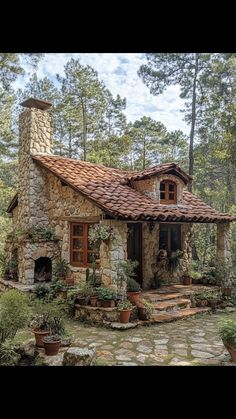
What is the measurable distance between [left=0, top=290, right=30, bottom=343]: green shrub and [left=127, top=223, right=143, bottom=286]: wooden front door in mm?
4426

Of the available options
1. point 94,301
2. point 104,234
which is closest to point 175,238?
point 104,234

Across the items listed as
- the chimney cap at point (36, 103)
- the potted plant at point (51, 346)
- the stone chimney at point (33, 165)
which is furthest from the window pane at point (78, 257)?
the chimney cap at point (36, 103)

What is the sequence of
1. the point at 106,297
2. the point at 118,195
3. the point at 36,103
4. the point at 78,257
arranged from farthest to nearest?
1. the point at 36,103
2. the point at 78,257
3. the point at 118,195
4. the point at 106,297

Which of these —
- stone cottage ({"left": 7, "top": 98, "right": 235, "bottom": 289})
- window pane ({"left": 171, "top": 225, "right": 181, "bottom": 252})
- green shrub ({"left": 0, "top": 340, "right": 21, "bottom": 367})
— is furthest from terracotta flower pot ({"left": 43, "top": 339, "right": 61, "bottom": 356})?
window pane ({"left": 171, "top": 225, "right": 181, "bottom": 252})

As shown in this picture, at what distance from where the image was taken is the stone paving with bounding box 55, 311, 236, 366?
4758mm

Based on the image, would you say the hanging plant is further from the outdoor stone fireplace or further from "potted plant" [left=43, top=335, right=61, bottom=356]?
"potted plant" [left=43, top=335, right=61, bottom=356]

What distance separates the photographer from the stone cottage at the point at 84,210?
27.2 feet

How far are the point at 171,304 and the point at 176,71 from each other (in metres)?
9.69

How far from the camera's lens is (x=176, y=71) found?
13695 millimetres

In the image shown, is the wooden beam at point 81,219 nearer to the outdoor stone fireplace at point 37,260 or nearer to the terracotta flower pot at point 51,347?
the outdoor stone fireplace at point 37,260

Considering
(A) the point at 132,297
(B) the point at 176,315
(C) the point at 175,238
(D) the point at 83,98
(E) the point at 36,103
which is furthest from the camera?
(D) the point at 83,98

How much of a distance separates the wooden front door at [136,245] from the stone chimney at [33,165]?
2.33m

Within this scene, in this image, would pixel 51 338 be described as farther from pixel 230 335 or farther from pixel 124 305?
pixel 230 335
